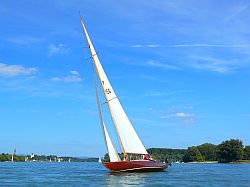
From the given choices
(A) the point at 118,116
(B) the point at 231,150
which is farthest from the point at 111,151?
(B) the point at 231,150

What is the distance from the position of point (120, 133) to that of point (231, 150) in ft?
409

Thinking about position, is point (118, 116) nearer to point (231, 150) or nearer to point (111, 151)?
point (111, 151)

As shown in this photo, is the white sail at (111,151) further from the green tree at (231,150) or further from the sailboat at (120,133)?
the green tree at (231,150)

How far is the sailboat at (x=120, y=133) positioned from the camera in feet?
184

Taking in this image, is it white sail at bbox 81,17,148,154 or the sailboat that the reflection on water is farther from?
white sail at bbox 81,17,148,154

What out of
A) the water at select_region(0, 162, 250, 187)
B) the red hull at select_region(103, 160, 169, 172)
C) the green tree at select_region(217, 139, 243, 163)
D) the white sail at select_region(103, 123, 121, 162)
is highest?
the green tree at select_region(217, 139, 243, 163)

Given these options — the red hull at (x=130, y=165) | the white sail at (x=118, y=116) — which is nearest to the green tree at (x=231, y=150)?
the red hull at (x=130, y=165)

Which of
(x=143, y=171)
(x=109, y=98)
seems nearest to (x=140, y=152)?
(x=143, y=171)

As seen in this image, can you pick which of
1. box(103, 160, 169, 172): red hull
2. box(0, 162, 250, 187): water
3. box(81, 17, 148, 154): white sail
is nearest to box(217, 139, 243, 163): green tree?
box(0, 162, 250, 187): water

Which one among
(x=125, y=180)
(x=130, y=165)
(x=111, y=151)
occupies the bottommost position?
(x=125, y=180)

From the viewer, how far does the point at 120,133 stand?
2255 inches

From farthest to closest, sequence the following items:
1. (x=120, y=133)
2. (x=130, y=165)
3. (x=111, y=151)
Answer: (x=120, y=133)
(x=111, y=151)
(x=130, y=165)

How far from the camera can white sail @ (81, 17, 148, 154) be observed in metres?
57.4

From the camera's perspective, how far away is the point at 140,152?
58844 millimetres
